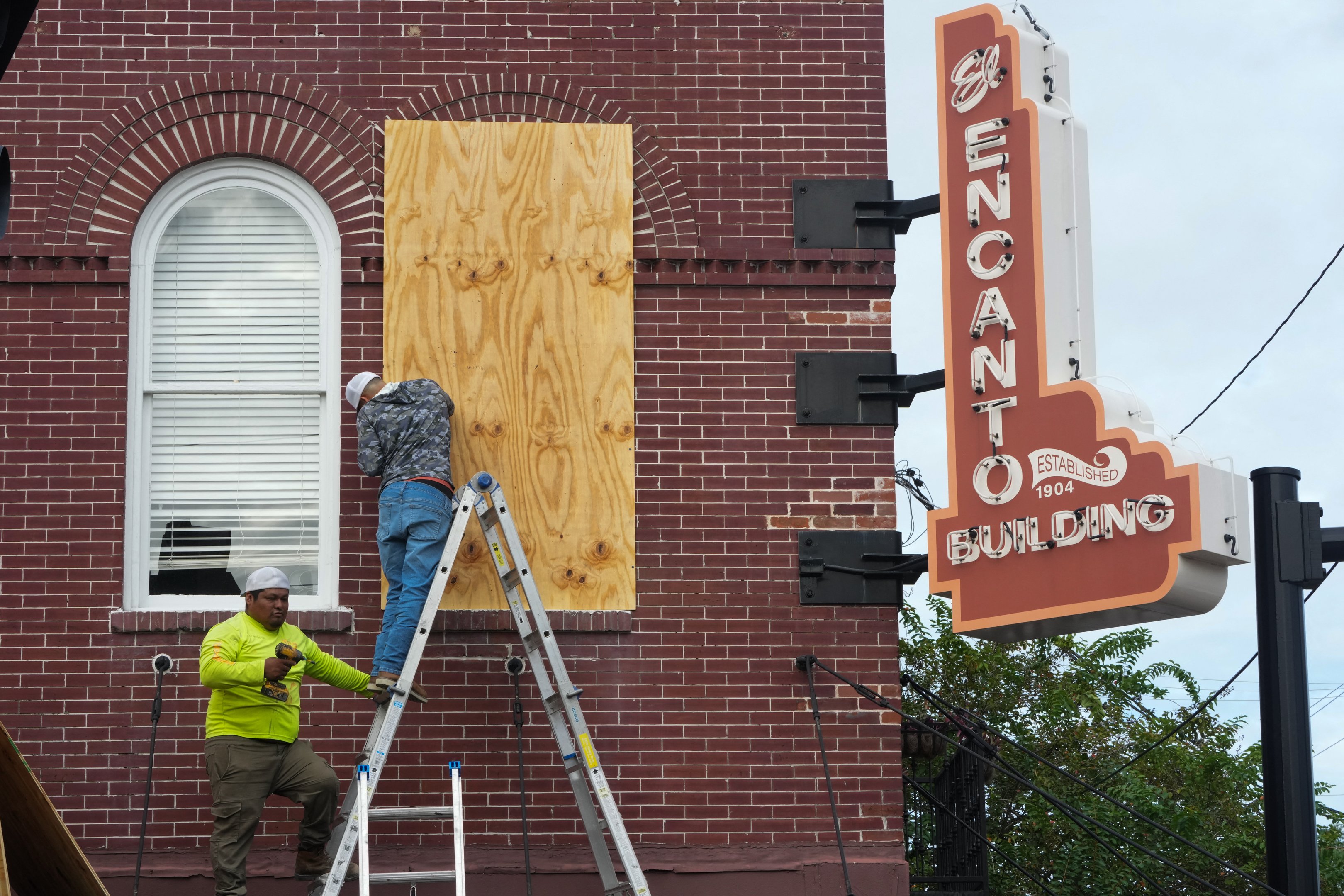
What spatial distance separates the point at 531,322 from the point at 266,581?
224cm

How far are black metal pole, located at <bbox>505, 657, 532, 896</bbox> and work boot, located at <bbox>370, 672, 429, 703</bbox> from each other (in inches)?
23.6

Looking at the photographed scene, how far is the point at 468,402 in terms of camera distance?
9617 mm

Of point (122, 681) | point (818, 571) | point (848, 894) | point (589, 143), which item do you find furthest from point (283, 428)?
point (848, 894)

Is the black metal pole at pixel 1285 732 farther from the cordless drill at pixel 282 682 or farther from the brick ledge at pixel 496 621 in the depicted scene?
the cordless drill at pixel 282 682

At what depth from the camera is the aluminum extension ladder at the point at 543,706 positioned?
27.3ft

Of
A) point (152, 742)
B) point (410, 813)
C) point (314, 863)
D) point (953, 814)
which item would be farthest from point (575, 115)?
point (953, 814)

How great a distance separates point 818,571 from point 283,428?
3.18 meters

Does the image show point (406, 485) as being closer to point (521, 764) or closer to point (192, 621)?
point (192, 621)

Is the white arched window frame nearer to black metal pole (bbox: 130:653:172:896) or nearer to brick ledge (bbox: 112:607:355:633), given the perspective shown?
brick ledge (bbox: 112:607:355:633)

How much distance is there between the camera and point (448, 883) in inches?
359

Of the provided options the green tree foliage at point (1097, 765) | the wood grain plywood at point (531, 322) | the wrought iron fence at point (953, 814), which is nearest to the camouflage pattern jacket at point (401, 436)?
the wood grain plywood at point (531, 322)

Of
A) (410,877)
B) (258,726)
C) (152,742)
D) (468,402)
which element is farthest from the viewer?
(468,402)

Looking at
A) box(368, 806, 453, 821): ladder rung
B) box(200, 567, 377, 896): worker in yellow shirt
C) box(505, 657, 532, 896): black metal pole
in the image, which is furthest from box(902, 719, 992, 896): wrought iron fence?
box(200, 567, 377, 896): worker in yellow shirt

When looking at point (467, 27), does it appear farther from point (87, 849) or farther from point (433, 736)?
point (87, 849)
